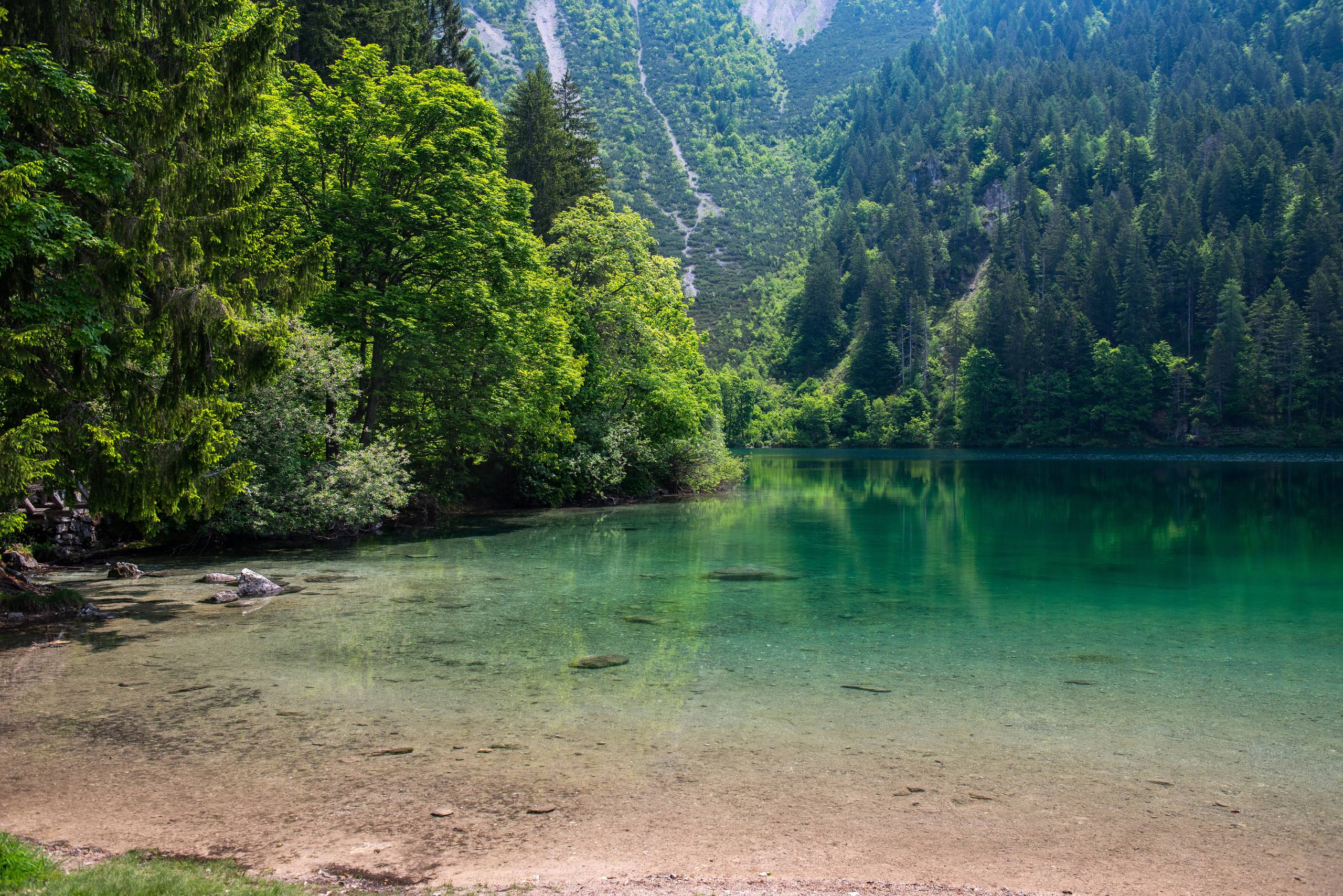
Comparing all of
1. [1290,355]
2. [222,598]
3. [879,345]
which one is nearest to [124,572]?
[222,598]

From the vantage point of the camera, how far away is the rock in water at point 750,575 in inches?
821

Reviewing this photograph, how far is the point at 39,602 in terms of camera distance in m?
15.2

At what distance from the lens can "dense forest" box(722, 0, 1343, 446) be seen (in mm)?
107750

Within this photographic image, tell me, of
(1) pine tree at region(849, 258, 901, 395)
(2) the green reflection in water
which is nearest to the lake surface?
(2) the green reflection in water

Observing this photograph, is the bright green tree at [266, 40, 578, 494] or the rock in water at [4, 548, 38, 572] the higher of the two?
the bright green tree at [266, 40, 578, 494]

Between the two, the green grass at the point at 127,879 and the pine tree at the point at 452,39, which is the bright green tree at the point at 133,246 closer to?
the green grass at the point at 127,879

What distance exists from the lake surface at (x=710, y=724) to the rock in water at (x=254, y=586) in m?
0.43

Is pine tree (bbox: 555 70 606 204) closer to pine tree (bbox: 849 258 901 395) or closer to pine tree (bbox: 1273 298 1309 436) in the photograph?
pine tree (bbox: 1273 298 1309 436)

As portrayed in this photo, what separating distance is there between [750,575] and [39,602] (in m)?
14.0

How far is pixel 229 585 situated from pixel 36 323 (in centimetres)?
890

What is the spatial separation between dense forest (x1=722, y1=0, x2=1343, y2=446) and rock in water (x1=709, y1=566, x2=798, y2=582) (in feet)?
331

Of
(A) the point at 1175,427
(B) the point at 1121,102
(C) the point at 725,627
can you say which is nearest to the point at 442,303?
(C) the point at 725,627

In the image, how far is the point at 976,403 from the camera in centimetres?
12456

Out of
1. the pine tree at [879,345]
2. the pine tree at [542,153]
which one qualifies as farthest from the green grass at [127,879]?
the pine tree at [879,345]
